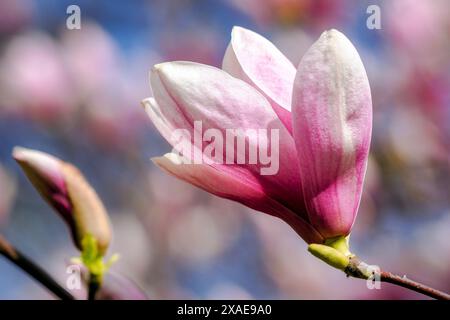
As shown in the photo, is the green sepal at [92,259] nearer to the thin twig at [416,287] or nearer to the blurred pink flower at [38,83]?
the thin twig at [416,287]

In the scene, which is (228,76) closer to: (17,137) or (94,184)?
(94,184)

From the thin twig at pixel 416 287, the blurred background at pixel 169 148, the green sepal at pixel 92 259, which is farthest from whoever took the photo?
the blurred background at pixel 169 148

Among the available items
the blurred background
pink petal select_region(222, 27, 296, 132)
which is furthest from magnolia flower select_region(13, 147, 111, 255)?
the blurred background

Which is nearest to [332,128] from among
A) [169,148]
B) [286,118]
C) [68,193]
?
[286,118]

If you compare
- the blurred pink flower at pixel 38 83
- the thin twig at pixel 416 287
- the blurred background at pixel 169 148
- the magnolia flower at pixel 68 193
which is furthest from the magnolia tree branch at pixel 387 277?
the blurred pink flower at pixel 38 83

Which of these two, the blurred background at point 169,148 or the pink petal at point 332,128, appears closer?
the pink petal at point 332,128

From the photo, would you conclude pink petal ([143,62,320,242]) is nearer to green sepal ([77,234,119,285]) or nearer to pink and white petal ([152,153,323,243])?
pink and white petal ([152,153,323,243])

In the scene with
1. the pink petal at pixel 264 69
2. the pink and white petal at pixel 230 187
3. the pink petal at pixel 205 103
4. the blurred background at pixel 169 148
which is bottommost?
the pink and white petal at pixel 230 187
